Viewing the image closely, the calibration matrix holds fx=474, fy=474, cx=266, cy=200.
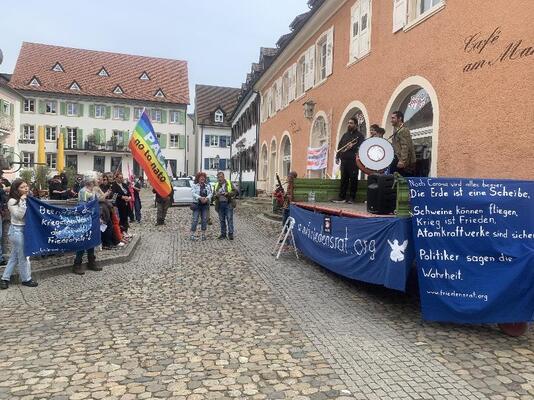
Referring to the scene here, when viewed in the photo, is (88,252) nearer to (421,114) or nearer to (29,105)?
(421,114)

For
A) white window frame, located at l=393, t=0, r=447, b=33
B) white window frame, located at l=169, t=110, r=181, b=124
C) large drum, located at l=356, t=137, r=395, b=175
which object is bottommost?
large drum, located at l=356, t=137, r=395, b=175

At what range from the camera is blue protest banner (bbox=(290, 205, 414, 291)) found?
5367 millimetres

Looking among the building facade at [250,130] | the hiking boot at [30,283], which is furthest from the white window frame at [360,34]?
the building facade at [250,130]

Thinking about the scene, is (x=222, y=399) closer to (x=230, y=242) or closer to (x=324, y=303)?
(x=324, y=303)

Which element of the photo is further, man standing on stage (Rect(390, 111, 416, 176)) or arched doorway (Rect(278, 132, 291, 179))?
arched doorway (Rect(278, 132, 291, 179))

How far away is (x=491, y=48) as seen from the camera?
756 cm

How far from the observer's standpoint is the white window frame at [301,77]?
1837 cm

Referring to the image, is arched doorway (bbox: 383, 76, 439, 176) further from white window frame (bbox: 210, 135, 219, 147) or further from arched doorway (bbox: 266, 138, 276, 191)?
white window frame (bbox: 210, 135, 219, 147)

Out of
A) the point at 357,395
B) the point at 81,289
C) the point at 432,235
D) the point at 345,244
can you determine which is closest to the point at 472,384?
the point at 357,395

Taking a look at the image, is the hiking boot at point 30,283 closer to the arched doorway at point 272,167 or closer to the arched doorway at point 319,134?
the arched doorway at point 319,134

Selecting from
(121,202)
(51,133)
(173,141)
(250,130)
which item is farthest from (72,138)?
(121,202)

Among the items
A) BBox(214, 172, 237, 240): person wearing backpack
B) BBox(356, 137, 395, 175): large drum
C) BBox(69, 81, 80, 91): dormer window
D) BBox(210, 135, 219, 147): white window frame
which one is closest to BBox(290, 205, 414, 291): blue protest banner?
BBox(356, 137, 395, 175): large drum

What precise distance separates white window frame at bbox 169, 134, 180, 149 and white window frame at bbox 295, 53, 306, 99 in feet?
117

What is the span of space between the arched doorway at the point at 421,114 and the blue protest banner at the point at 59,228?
6.33 m
